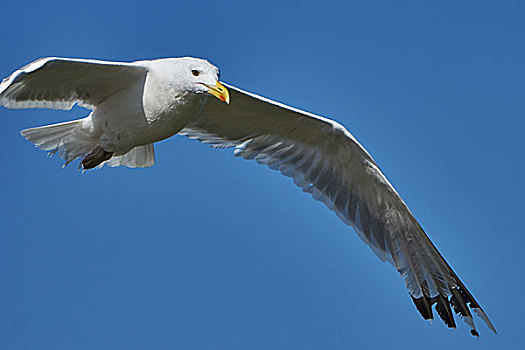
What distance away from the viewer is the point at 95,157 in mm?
6367

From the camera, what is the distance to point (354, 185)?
7.24m

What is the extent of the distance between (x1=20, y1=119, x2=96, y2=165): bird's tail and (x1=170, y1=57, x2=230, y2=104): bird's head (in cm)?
127

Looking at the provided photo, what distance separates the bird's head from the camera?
5.47 metres

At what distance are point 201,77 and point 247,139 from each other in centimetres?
177

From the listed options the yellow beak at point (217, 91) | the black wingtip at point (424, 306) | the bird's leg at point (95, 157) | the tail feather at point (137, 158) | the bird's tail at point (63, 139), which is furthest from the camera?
the black wingtip at point (424, 306)

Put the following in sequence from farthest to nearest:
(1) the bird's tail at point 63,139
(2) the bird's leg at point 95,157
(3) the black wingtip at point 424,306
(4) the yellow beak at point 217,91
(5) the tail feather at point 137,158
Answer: (3) the black wingtip at point 424,306 → (5) the tail feather at point 137,158 → (1) the bird's tail at point 63,139 → (2) the bird's leg at point 95,157 → (4) the yellow beak at point 217,91

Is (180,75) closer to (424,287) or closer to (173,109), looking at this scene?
(173,109)

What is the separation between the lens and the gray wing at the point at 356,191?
23.3 feet

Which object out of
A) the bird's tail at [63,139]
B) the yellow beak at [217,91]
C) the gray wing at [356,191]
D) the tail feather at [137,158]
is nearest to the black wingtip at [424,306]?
the gray wing at [356,191]

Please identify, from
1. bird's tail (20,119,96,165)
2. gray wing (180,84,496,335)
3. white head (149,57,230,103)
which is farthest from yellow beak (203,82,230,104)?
gray wing (180,84,496,335)

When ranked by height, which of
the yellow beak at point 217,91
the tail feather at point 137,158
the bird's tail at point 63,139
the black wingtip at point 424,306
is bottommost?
the black wingtip at point 424,306

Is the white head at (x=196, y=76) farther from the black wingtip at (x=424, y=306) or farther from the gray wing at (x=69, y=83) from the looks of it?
the black wingtip at (x=424, y=306)

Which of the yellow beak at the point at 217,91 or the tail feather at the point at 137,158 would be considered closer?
the yellow beak at the point at 217,91

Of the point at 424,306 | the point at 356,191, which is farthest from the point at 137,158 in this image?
the point at 424,306
